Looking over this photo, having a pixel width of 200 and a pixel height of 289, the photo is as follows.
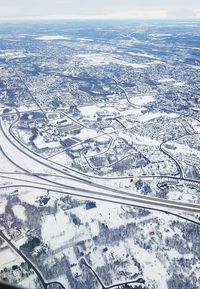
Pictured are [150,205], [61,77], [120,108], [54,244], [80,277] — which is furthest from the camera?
[61,77]

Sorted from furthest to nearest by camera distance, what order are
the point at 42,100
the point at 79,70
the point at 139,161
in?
the point at 79,70, the point at 42,100, the point at 139,161

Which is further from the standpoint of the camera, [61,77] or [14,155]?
[61,77]

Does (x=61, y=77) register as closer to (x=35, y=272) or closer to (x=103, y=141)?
(x=103, y=141)

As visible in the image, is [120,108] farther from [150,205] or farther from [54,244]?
[54,244]

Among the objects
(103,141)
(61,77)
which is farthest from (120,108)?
(61,77)

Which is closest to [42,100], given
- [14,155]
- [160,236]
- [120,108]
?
[120,108]

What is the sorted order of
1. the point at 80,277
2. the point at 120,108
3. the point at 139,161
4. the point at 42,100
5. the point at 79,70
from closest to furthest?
the point at 80,277, the point at 139,161, the point at 120,108, the point at 42,100, the point at 79,70
